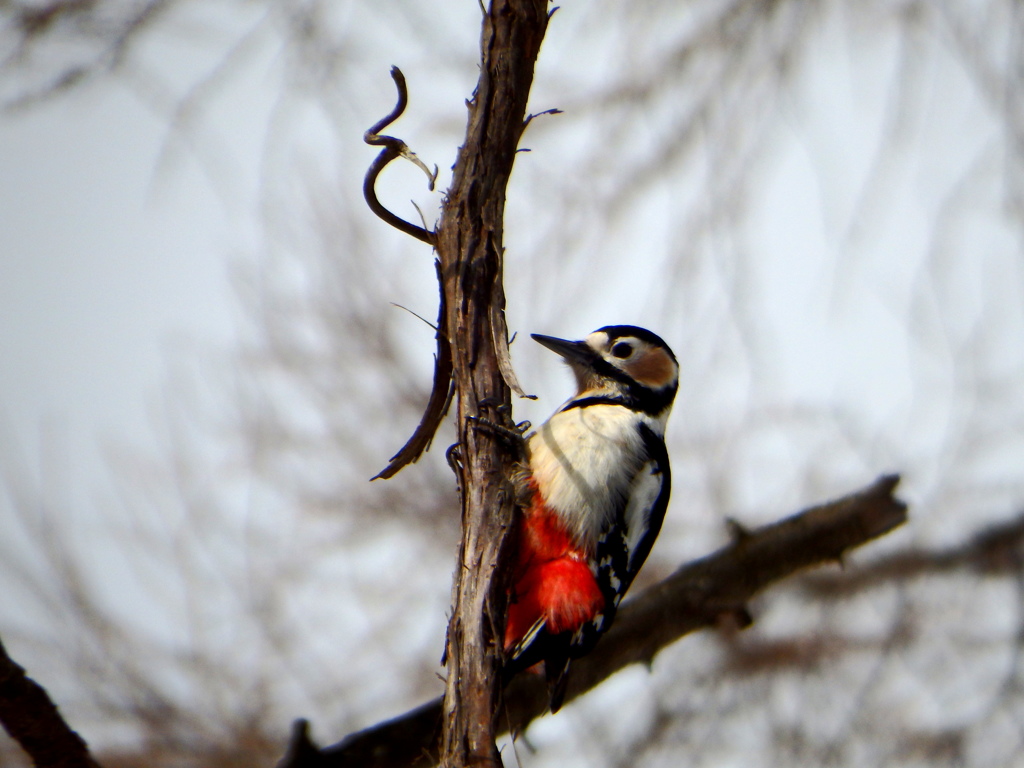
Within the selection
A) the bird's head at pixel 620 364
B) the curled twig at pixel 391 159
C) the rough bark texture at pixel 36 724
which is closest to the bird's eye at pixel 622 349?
the bird's head at pixel 620 364

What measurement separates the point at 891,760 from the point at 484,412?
338 cm

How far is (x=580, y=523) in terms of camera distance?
2824 mm

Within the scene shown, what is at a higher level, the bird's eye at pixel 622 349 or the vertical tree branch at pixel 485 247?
the bird's eye at pixel 622 349

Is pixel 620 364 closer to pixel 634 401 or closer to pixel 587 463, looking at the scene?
pixel 634 401

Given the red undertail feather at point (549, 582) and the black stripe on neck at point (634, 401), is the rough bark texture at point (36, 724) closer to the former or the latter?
the red undertail feather at point (549, 582)

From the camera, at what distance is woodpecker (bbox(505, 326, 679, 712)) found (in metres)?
2.73

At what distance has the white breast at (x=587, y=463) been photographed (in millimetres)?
2779

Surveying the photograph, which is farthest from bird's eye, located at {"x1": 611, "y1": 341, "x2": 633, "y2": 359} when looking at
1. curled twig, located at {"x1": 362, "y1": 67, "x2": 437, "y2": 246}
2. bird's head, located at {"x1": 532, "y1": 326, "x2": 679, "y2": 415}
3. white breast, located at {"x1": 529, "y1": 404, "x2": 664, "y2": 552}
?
curled twig, located at {"x1": 362, "y1": 67, "x2": 437, "y2": 246}

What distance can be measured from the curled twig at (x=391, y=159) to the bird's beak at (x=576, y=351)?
4.67ft

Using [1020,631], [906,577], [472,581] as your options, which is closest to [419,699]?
[906,577]

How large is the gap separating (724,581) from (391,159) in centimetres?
210

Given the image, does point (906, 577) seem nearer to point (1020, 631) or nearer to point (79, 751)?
point (1020, 631)

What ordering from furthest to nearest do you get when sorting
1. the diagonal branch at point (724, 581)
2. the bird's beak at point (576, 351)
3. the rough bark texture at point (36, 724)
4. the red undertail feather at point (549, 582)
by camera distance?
Result: the bird's beak at point (576, 351)
the diagonal branch at point (724, 581)
the red undertail feather at point (549, 582)
the rough bark texture at point (36, 724)

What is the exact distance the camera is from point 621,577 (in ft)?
9.77
